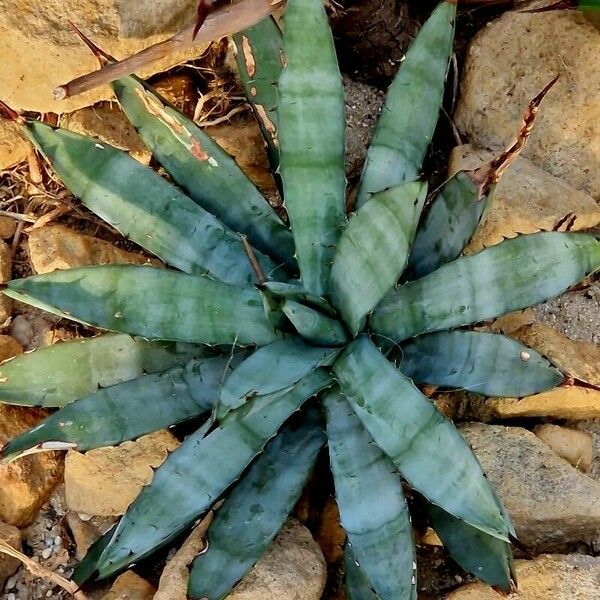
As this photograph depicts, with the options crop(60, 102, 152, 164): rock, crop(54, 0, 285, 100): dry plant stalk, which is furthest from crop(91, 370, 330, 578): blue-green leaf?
crop(60, 102, 152, 164): rock

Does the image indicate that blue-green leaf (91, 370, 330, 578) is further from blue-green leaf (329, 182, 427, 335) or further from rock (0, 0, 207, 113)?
rock (0, 0, 207, 113)

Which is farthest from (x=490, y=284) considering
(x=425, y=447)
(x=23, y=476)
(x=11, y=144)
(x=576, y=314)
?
(x=11, y=144)

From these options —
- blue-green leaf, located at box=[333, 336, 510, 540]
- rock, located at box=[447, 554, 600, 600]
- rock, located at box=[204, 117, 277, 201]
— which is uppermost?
rock, located at box=[204, 117, 277, 201]

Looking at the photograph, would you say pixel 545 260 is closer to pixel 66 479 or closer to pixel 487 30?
pixel 487 30

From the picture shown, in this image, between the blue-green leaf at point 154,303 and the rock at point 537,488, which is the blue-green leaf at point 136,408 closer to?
the blue-green leaf at point 154,303

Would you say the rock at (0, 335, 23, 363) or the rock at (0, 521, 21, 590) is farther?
the rock at (0, 335, 23, 363)

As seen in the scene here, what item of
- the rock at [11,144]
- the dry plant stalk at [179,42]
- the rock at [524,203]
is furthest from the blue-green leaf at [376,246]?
the rock at [11,144]
